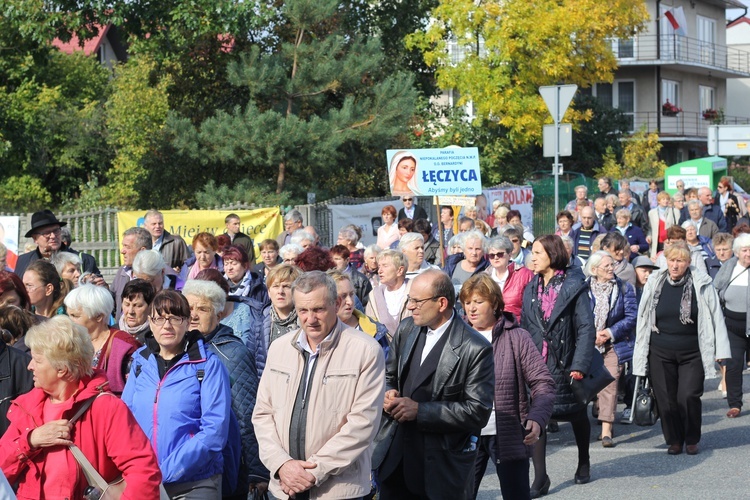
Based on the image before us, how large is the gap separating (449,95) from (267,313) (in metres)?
44.3

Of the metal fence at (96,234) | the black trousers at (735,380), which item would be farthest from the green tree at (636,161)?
the black trousers at (735,380)

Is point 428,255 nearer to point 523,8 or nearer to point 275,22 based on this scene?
point 275,22

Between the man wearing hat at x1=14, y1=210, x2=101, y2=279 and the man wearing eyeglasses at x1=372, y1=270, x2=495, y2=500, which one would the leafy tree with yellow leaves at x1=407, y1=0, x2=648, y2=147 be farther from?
the man wearing eyeglasses at x1=372, y1=270, x2=495, y2=500

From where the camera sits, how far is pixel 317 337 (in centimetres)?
507

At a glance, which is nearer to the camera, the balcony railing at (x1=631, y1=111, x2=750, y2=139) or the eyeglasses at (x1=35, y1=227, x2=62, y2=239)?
the eyeglasses at (x1=35, y1=227, x2=62, y2=239)

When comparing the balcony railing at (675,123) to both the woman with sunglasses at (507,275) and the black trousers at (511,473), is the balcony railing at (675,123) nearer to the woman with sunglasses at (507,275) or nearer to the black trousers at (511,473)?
the woman with sunglasses at (507,275)

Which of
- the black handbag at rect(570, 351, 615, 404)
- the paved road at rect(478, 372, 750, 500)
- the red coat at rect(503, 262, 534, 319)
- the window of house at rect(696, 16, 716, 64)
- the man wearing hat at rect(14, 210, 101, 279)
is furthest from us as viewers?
the window of house at rect(696, 16, 716, 64)

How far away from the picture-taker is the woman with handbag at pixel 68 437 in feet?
14.1

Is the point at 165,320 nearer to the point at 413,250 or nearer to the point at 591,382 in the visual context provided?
the point at 591,382

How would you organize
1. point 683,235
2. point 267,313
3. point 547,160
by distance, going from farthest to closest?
point 547,160 → point 683,235 → point 267,313

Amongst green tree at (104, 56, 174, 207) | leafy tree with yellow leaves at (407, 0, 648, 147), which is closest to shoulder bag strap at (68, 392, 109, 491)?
green tree at (104, 56, 174, 207)

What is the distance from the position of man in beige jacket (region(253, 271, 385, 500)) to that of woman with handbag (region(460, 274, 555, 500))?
1.81m

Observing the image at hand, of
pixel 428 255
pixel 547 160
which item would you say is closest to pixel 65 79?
pixel 547 160

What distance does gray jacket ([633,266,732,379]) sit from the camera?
32.9 feet
